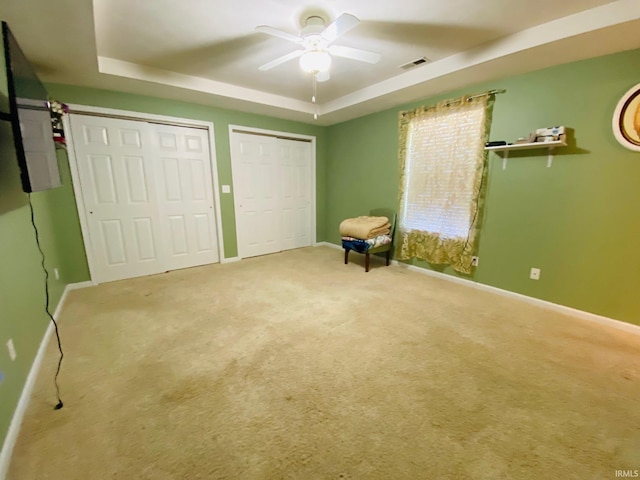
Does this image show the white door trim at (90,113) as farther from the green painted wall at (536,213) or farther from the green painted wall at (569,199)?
the green painted wall at (569,199)

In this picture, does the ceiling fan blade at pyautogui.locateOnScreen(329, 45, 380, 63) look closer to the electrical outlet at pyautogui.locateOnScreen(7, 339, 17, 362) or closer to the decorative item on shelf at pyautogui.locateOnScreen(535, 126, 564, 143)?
the decorative item on shelf at pyautogui.locateOnScreen(535, 126, 564, 143)

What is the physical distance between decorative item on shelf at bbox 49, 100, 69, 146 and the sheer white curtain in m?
3.91

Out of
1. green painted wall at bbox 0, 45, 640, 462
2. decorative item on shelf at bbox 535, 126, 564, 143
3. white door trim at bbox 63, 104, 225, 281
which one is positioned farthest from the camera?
white door trim at bbox 63, 104, 225, 281

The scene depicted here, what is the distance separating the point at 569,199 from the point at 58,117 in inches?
203

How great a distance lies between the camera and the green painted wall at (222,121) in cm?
291

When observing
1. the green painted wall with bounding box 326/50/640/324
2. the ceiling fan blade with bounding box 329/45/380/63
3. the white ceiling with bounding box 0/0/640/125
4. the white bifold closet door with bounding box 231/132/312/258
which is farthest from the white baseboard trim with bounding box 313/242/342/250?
the ceiling fan blade with bounding box 329/45/380/63

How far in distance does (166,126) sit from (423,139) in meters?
3.38

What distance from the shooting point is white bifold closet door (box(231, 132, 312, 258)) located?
13.5ft

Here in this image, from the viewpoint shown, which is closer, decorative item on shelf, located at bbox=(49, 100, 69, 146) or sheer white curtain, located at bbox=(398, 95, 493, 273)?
decorative item on shelf, located at bbox=(49, 100, 69, 146)

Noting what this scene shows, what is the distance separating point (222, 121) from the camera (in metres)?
3.79

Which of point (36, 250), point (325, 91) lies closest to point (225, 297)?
point (36, 250)

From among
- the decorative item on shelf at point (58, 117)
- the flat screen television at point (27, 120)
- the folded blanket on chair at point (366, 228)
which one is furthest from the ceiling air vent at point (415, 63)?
the decorative item on shelf at point (58, 117)

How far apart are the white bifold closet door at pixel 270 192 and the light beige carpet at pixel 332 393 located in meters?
1.88

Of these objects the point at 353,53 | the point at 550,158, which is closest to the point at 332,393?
the point at 353,53
